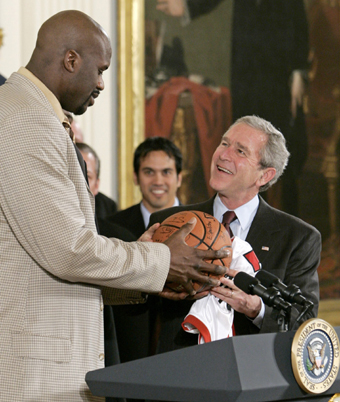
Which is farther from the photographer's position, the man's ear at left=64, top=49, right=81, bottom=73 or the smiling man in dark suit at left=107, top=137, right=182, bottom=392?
the smiling man in dark suit at left=107, top=137, right=182, bottom=392

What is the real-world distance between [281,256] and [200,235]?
69 centimetres

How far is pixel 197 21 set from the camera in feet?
23.6

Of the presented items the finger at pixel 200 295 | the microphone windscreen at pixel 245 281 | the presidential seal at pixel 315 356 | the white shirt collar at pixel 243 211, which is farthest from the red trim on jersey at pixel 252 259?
the presidential seal at pixel 315 356

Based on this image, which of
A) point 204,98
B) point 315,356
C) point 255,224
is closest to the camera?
point 315,356

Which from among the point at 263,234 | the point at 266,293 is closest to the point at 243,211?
the point at 263,234

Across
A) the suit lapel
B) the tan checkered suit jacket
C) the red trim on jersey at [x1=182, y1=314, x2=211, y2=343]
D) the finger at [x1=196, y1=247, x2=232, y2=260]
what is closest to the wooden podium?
the tan checkered suit jacket

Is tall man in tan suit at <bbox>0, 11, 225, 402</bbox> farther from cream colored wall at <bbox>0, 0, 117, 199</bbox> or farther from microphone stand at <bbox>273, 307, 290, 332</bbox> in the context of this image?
cream colored wall at <bbox>0, 0, 117, 199</bbox>

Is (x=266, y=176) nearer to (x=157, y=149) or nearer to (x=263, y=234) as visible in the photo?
(x=263, y=234)

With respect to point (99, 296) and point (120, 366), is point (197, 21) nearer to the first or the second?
point (99, 296)

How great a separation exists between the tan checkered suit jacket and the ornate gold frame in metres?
4.22

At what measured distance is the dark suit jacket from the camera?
306 cm

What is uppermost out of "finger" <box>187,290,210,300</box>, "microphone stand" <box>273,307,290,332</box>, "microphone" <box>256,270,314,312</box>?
"microphone" <box>256,270,314,312</box>

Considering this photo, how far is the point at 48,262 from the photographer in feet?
6.98

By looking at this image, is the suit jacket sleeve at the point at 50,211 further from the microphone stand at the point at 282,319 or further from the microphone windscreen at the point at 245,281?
the microphone stand at the point at 282,319
